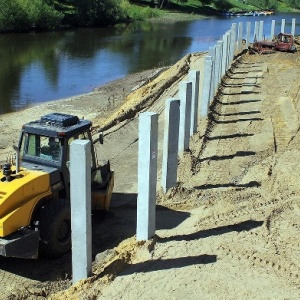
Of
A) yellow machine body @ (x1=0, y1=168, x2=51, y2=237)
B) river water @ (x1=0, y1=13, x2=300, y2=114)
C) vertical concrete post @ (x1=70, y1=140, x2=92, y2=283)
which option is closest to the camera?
vertical concrete post @ (x1=70, y1=140, x2=92, y2=283)

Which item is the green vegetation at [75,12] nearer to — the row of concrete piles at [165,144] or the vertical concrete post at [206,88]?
the vertical concrete post at [206,88]

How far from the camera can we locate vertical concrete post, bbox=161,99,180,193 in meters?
9.20

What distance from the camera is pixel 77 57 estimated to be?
3947 cm

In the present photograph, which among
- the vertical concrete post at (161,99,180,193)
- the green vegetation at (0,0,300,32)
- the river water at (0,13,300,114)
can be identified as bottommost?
the river water at (0,13,300,114)

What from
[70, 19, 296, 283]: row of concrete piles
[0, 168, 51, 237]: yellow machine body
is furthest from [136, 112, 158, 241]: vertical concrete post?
[0, 168, 51, 237]: yellow machine body

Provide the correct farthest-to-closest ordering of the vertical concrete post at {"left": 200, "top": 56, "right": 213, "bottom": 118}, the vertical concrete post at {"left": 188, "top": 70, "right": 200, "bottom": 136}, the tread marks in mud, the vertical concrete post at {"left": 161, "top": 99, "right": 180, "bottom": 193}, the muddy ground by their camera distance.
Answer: the vertical concrete post at {"left": 200, "top": 56, "right": 213, "bottom": 118}
the vertical concrete post at {"left": 188, "top": 70, "right": 200, "bottom": 136}
the vertical concrete post at {"left": 161, "top": 99, "right": 180, "bottom": 193}
the tread marks in mud
the muddy ground

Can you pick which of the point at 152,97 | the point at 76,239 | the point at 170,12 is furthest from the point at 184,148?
the point at 170,12

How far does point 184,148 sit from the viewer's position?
439 inches

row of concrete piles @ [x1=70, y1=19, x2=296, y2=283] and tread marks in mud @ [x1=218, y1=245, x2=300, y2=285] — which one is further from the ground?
row of concrete piles @ [x1=70, y1=19, x2=296, y2=283]

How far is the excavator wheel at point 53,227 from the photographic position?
7379 millimetres

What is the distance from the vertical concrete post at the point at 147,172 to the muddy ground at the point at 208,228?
256mm

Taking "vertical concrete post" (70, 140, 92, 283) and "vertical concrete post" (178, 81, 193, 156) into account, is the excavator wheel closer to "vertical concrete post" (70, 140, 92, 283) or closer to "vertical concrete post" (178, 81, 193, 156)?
"vertical concrete post" (70, 140, 92, 283)

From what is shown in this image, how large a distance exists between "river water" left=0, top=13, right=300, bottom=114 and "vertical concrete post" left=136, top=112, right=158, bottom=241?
17.2 m

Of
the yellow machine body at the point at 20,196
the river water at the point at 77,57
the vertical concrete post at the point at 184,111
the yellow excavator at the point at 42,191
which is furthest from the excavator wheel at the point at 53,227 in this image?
the river water at the point at 77,57
